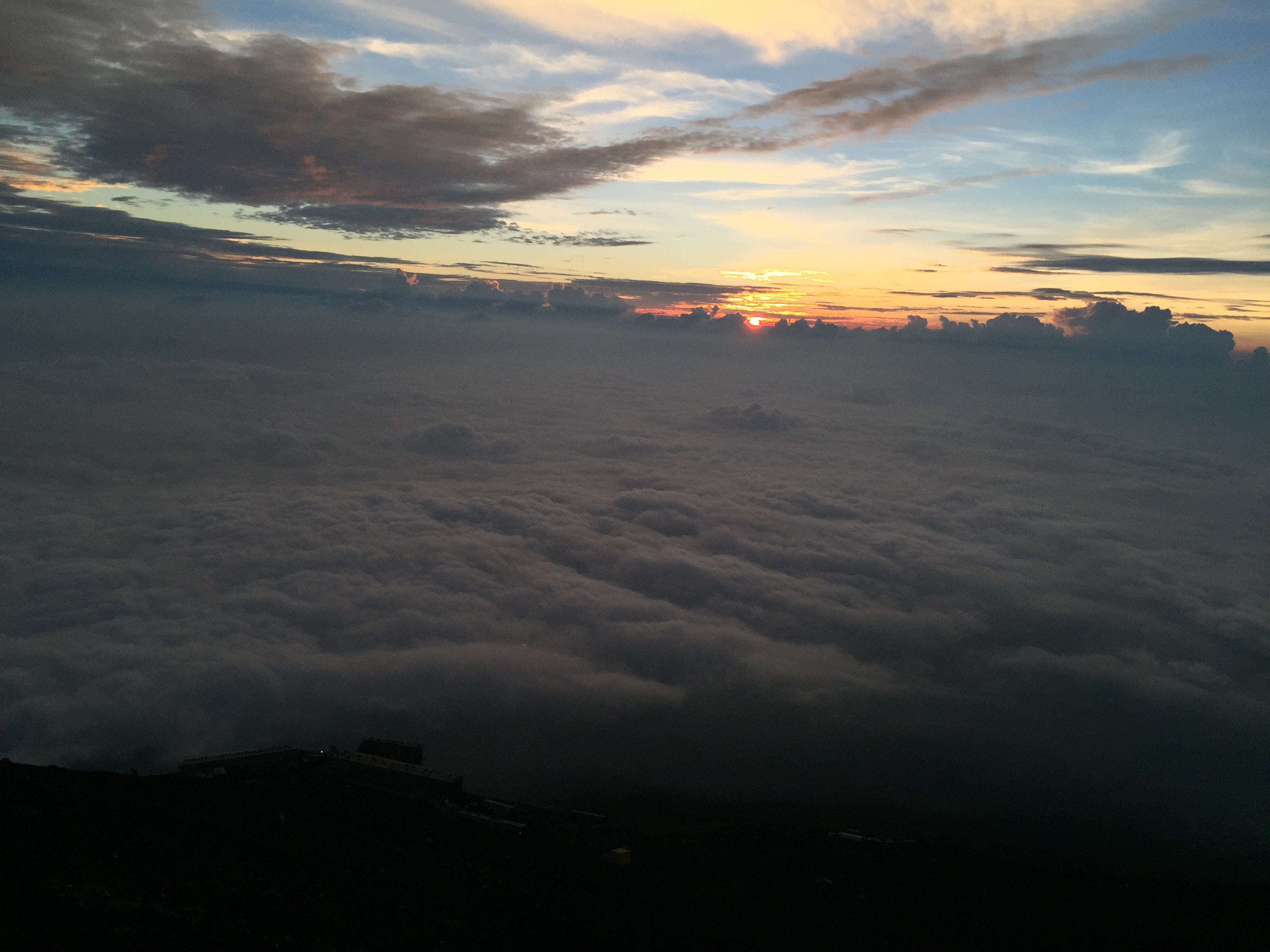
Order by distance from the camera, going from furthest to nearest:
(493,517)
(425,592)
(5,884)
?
1. (493,517)
2. (425,592)
3. (5,884)

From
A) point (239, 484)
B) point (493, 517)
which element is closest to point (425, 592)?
point (493, 517)

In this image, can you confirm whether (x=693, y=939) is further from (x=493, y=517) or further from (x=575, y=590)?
(x=493, y=517)

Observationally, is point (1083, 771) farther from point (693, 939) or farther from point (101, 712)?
point (101, 712)

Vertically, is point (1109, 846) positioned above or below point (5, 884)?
below

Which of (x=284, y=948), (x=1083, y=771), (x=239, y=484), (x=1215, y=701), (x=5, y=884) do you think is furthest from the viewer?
(x=239, y=484)

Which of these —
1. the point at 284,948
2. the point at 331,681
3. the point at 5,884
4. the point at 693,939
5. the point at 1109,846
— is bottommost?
the point at 1109,846

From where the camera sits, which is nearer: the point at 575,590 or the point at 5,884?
the point at 5,884
